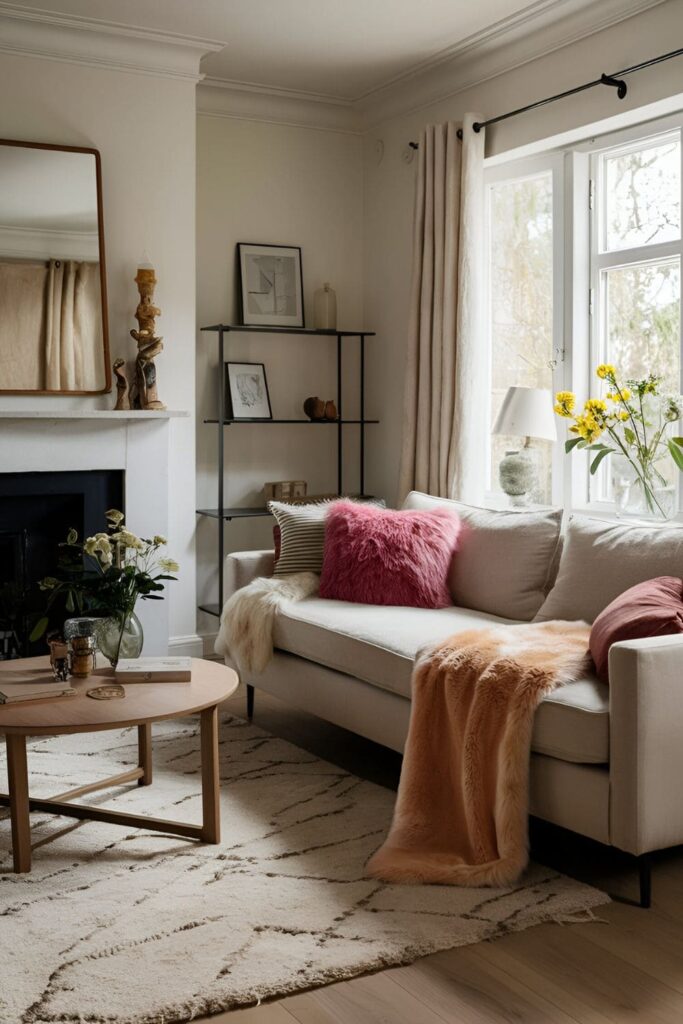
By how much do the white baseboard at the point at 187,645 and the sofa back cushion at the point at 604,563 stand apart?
2.04 m

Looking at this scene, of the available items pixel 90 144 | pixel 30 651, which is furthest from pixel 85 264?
pixel 30 651

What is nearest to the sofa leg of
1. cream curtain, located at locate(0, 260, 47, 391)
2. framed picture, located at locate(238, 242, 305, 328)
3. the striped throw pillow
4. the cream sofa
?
the cream sofa

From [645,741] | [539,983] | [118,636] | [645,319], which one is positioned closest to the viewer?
[539,983]

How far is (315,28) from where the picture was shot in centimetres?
456

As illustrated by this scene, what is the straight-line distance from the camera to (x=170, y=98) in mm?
4840

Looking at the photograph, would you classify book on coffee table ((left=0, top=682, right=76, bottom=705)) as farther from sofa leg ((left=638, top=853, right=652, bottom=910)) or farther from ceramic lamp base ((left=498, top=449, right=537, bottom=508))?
ceramic lamp base ((left=498, top=449, right=537, bottom=508))

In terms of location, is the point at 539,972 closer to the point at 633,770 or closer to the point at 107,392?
the point at 633,770

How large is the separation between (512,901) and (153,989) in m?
0.88

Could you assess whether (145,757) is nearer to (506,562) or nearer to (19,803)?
(19,803)

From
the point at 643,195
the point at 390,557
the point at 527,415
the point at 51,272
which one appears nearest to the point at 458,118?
the point at 643,195

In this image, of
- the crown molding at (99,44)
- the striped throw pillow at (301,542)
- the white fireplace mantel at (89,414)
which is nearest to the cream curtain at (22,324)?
the white fireplace mantel at (89,414)

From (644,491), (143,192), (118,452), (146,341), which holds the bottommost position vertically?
(644,491)

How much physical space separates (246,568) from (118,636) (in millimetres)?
1146

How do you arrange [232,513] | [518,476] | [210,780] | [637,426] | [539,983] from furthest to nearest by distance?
[232,513]
[518,476]
[637,426]
[210,780]
[539,983]
